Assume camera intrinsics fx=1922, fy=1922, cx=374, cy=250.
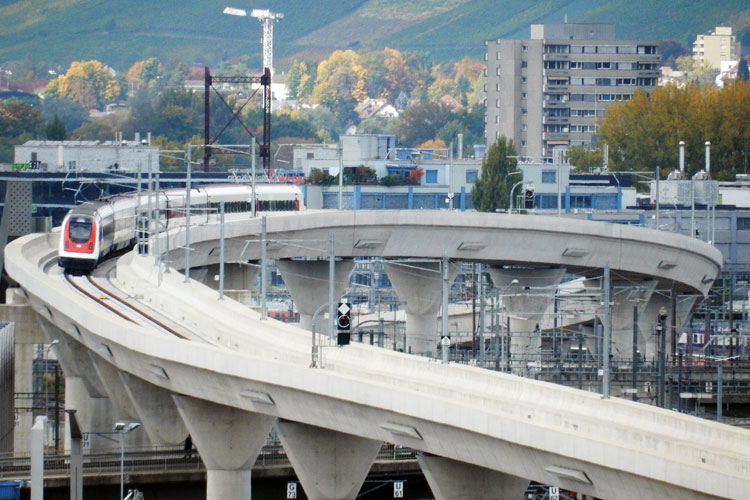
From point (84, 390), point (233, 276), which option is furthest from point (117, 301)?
point (233, 276)

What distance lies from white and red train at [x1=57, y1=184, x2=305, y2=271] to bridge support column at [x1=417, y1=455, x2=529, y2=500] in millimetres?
34129

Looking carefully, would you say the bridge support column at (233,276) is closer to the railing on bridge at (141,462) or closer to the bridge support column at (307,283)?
the bridge support column at (307,283)

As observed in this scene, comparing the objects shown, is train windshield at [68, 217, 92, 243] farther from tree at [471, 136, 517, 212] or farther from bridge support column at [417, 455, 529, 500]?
tree at [471, 136, 517, 212]

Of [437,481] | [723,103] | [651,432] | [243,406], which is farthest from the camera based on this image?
[723,103]

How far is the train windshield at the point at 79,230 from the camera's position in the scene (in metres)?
79.2

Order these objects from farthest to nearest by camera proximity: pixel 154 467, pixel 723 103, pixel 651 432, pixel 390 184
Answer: pixel 723 103
pixel 390 184
pixel 154 467
pixel 651 432

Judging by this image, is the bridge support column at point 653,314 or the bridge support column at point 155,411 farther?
the bridge support column at point 653,314

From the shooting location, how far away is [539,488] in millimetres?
63875

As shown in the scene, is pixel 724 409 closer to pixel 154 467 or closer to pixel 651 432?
pixel 154 467

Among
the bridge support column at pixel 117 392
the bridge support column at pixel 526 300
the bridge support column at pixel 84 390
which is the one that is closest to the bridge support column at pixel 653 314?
the bridge support column at pixel 526 300

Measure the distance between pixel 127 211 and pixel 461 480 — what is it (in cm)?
4723

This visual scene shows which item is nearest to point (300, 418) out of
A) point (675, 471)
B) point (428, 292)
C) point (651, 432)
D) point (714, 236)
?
point (651, 432)

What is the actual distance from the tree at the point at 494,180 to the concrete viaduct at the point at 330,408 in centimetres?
5769

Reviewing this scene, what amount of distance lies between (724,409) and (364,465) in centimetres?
3356
